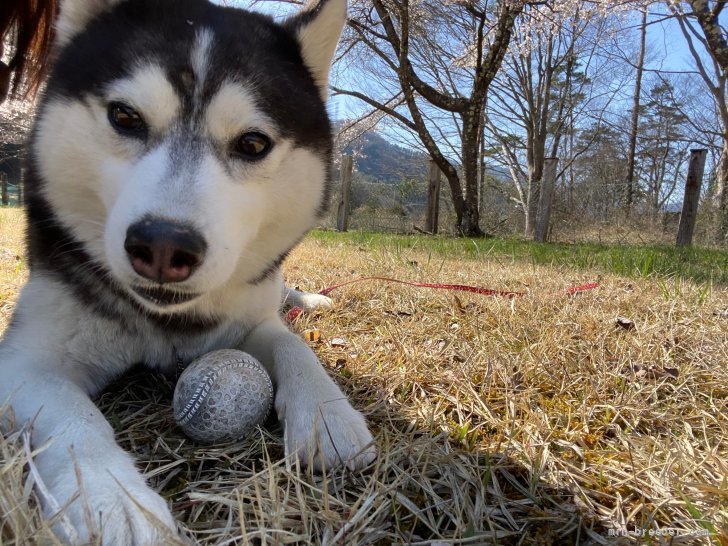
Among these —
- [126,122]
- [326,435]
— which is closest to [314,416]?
[326,435]

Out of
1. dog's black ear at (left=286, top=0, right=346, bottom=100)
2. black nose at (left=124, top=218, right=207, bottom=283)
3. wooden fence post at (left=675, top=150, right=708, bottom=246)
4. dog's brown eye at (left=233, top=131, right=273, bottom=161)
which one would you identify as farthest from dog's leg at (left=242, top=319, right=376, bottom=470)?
wooden fence post at (left=675, top=150, right=708, bottom=246)

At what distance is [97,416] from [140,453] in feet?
0.49

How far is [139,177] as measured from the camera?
1.18m

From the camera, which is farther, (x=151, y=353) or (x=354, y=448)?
(x=151, y=353)

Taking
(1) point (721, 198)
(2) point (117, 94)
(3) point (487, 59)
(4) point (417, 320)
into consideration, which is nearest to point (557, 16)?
(3) point (487, 59)

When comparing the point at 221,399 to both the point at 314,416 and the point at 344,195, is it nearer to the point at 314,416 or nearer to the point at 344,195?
the point at 314,416

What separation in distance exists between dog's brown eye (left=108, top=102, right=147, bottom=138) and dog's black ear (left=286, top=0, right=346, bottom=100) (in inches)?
29.5

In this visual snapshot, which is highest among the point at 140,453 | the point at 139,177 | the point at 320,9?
the point at 320,9

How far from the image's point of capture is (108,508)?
83cm

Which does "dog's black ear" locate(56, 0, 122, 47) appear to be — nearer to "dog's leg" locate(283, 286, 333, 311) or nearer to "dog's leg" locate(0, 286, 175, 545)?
"dog's leg" locate(0, 286, 175, 545)

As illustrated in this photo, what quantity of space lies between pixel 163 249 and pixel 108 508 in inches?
20.4

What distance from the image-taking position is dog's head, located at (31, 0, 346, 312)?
44.8 inches

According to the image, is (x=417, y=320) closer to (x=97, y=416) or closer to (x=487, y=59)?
(x=97, y=416)

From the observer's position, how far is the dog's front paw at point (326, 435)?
3.62ft
